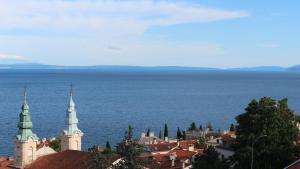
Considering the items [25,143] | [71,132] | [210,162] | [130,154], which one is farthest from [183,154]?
[130,154]

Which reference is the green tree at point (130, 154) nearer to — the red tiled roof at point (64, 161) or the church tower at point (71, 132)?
the red tiled roof at point (64, 161)

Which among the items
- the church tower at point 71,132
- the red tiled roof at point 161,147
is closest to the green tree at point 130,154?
the church tower at point 71,132

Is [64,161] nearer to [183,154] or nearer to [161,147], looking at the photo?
[183,154]

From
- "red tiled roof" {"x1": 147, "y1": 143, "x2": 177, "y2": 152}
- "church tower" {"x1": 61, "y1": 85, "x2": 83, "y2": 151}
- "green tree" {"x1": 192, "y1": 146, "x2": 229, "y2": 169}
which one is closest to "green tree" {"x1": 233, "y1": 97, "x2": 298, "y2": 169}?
"green tree" {"x1": 192, "y1": 146, "x2": 229, "y2": 169}

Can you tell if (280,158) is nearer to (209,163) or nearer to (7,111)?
(209,163)

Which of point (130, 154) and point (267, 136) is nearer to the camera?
point (130, 154)

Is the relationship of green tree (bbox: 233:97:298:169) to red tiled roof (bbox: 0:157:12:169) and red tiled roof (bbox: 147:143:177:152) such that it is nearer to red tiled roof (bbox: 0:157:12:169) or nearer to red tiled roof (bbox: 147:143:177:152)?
red tiled roof (bbox: 0:157:12:169)
